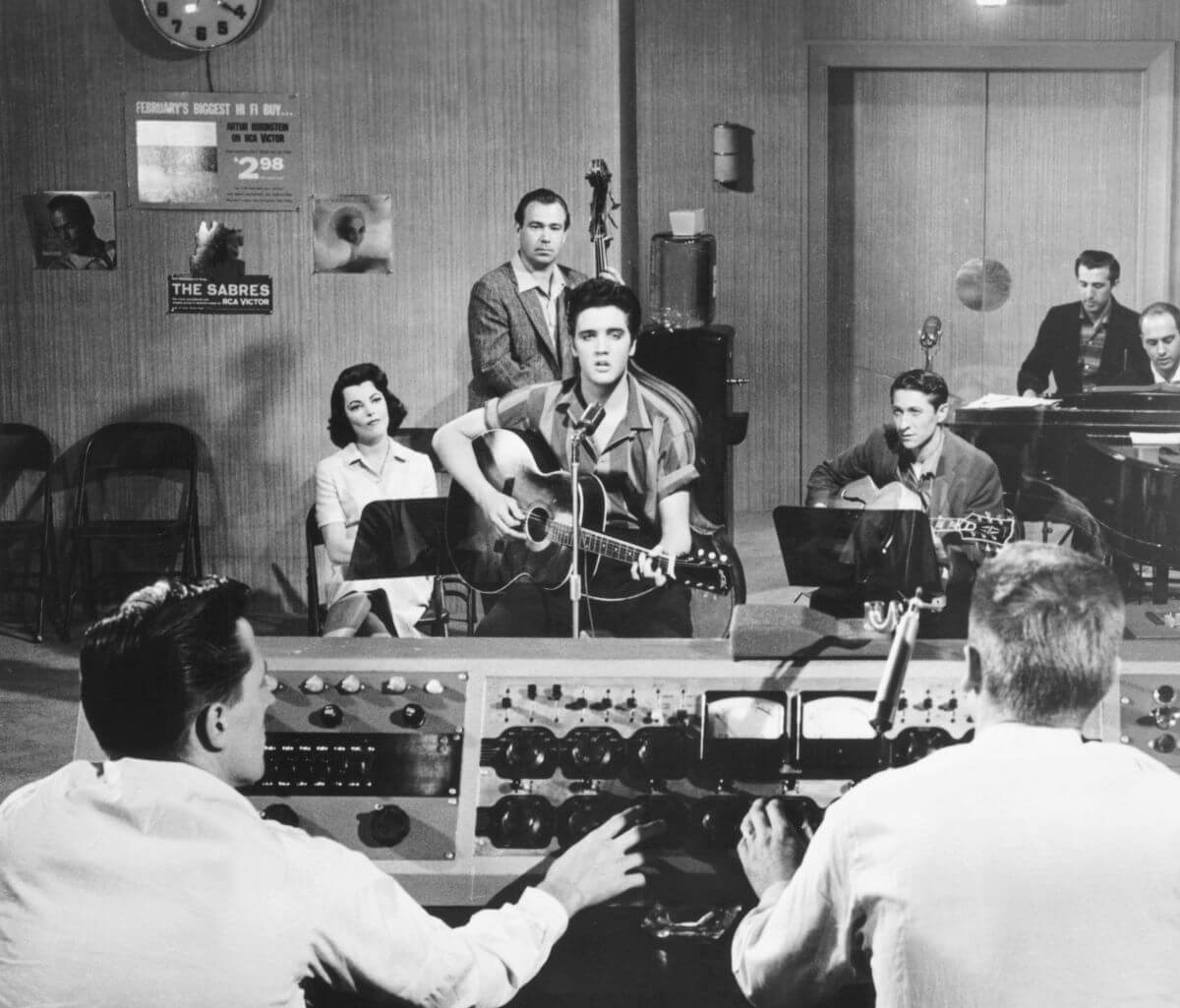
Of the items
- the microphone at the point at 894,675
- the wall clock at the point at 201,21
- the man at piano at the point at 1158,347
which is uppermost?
the wall clock at the point at 201,21

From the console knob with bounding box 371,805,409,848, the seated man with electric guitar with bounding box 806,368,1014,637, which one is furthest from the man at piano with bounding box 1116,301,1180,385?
the console knob with bounding box 371,805,409,848

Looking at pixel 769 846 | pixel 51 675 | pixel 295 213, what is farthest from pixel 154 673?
pixel 295 213

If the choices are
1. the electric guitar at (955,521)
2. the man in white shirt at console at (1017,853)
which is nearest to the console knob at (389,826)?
the man in white shirt at console at (1017,853)

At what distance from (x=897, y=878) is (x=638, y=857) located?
0.51 m

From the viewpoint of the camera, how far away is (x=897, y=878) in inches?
56.7

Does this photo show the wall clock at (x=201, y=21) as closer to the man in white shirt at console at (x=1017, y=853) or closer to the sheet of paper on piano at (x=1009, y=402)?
the sheet of paper on piano at (x=1009, y=402)

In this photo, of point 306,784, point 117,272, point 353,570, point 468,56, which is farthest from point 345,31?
point 306,784

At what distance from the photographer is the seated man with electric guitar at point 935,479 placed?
4.65 metres

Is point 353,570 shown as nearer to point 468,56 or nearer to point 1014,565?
point 468,56

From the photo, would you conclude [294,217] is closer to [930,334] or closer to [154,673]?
[930,334]

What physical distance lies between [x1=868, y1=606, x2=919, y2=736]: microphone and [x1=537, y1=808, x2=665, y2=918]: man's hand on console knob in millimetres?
374

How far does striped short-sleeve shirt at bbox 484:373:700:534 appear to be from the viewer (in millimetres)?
4137

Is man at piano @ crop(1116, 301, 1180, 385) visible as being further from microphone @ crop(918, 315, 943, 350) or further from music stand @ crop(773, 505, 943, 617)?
music stand @ crop(773, 505, 943, 617)

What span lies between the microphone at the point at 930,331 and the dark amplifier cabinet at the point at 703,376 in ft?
6.47
